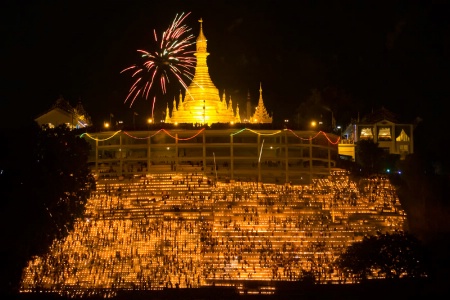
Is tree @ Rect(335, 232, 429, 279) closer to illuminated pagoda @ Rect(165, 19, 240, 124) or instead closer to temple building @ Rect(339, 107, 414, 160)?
illuminated pagoda @ Rect(165, 19, 240, 124)

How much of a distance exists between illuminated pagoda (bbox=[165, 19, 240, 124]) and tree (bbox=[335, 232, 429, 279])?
25.4 meters

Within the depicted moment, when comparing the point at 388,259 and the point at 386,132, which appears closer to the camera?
the point at 388,259

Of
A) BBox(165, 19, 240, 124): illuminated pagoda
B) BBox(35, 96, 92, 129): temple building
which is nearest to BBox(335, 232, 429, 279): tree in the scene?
BBox(165, 19, 240, 124): illuminated pagoda

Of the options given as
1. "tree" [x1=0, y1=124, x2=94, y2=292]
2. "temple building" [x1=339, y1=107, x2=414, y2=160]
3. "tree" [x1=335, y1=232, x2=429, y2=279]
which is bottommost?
"tree" [x1=335, y1=232, x2=429, y2=279]

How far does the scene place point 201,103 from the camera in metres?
82.7

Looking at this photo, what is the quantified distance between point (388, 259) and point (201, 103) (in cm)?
2937

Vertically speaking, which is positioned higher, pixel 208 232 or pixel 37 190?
pixel 37 190

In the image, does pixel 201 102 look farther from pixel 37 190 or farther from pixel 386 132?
pixel 386 132

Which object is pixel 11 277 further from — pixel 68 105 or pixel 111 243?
pixel 68 105

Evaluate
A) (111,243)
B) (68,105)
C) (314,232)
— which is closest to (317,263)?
(314,232)

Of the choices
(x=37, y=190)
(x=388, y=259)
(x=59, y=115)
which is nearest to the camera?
(x=388, y=259)

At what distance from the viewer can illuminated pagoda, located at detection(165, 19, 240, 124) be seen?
270ft

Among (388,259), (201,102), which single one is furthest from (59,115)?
(388,259)

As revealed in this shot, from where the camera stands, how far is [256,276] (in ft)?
193
